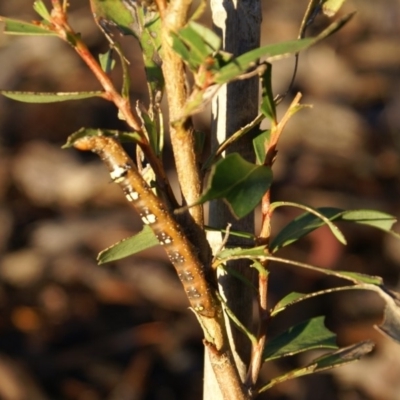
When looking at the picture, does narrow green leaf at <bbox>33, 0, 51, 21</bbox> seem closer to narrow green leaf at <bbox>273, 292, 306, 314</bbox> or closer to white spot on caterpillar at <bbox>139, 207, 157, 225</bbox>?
white spot on caterpillar at <bbox>139, 207, 157, 225</bbox>

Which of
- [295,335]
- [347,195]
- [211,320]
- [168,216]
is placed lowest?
[347,195]

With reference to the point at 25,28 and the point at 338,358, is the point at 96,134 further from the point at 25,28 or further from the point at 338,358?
the point at 338,358

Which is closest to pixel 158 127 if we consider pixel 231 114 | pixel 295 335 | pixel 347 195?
pixel 231 114

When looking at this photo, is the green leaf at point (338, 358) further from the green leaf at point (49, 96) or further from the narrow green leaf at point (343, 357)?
the green leaf at point (49, 96)

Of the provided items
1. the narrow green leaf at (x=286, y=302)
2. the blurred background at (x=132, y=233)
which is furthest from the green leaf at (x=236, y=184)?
the blurred background at (x=132, y=233)

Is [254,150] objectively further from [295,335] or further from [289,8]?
[289,8]

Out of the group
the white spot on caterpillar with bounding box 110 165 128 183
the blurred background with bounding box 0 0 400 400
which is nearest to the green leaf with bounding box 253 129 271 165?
the white spot on caterpillar with bounding box 110 165 128 183
